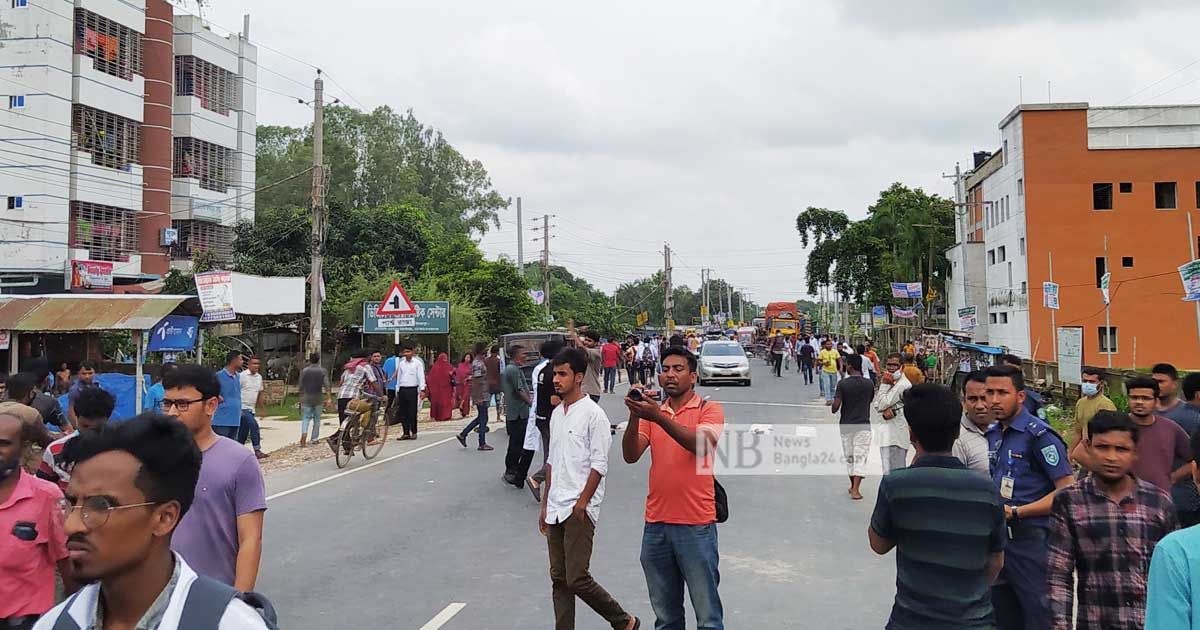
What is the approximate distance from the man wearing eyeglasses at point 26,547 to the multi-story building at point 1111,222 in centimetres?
4053

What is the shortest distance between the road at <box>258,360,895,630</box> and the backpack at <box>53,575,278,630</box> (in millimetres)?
4450

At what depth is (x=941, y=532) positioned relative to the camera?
3680mm

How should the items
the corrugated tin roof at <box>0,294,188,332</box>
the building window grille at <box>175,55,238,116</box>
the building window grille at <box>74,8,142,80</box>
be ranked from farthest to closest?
the building window grille at <box>175,55,238,116</box>, the building window grille at <box>74,8,142,80</box>, the corrugated tin roof at <box>0,294,188,332</box>

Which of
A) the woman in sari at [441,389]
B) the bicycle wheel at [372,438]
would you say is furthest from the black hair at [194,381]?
the woman in sari at [441,389]

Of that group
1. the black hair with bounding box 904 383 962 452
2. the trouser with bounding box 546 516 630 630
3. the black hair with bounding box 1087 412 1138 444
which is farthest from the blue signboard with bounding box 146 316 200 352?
the black hair with bounding box 1087 412 1138 444

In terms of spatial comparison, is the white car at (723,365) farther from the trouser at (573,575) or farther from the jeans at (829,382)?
the trouser at (573,575)

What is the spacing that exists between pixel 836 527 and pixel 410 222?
36.5 metres

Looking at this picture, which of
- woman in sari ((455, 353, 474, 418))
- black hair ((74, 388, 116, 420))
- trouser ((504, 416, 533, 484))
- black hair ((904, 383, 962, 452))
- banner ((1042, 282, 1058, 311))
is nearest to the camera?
black hair ((904, 383, 962, 452))

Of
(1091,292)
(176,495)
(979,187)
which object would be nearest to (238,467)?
(176,495)

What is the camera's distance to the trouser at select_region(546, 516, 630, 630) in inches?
216

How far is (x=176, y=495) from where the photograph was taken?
210 cm

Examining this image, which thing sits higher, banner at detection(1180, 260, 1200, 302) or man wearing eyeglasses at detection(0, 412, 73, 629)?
banner at detection(1180, 260, 1200, 302)

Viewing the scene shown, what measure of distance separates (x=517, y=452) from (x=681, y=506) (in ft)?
23.7

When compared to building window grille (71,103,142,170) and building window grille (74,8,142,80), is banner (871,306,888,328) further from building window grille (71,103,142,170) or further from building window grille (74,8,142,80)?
building window grille (74,8,142,80)
